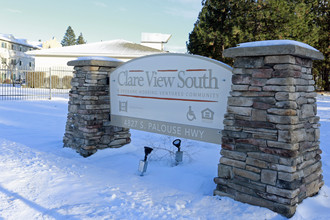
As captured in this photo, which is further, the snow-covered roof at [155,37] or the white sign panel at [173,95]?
the snow-covered roof at [155,37]

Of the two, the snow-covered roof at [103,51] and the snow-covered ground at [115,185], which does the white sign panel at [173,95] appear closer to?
the snow-covered ground at [115,185]

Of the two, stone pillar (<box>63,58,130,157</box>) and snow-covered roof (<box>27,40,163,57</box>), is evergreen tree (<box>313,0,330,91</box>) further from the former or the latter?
stone pillar (<box>63,58,130,157</box>)

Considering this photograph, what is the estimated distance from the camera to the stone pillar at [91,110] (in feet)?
19.0

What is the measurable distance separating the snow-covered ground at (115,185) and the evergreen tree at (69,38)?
232 feet

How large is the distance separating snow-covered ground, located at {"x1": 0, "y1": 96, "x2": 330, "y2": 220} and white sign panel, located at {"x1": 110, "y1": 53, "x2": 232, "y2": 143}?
74 centimetres

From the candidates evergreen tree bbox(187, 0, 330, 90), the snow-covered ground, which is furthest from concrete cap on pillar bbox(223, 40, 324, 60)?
evergreen tree bbox(187, 0, 330, 90)

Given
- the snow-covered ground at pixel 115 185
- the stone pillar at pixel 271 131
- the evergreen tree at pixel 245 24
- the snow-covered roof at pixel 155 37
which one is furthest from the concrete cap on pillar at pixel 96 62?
the snow-covered roof at pixel 155 37

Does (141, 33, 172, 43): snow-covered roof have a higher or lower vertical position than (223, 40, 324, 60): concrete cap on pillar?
higher

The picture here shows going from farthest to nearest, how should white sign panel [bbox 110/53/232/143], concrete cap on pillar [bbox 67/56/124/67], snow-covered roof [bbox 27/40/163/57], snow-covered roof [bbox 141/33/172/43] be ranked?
snow-covered roof [bbox 141/33/172/43] → snow-covered roof [bbox 27/40/163/57] → concrete cap on pillar [bbox 67/56/124/67] → white sign panel [bbox 110/53/232/143]

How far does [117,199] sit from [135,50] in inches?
909

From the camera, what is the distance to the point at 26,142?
6.61m

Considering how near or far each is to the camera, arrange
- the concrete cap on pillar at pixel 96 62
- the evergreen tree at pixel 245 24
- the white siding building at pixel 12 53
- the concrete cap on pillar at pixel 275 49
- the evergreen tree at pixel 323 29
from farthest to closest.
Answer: the white siding building at pixel 12 53, the evergreen tree at pixel 323 29, the evergreen tree at pixel 245 24, the concrete cap on pillar at pixel 96 62, the concrete cap on pillar at pixel 275 49

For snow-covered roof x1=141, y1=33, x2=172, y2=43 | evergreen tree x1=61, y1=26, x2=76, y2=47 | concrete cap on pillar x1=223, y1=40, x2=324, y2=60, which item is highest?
evergreen tree x1=61, y1=26, x2=76, y2=47

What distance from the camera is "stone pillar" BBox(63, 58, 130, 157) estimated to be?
5781 mm
